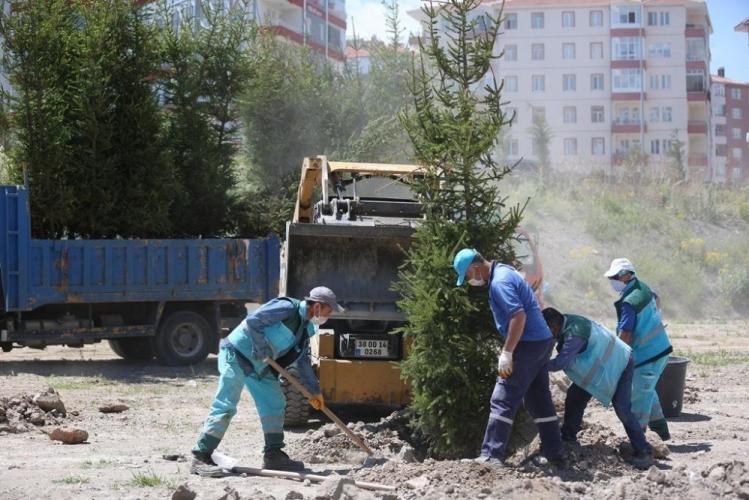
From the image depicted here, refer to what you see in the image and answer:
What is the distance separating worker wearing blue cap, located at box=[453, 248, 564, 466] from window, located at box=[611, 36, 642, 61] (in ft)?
222

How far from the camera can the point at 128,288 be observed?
16.7 meters

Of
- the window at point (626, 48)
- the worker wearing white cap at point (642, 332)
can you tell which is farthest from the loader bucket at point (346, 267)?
the window at point (626, 48)

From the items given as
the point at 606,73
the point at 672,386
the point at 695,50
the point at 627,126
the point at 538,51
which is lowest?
A: the point at 672,386

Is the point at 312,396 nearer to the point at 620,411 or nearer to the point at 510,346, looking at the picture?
the point at 510,346

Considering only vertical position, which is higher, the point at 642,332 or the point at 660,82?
the point at 660,82

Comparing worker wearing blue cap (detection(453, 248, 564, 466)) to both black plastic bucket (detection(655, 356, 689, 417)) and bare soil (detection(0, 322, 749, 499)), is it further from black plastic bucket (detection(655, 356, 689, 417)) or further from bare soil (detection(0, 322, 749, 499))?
black plastic bucket (detection(655, 356, 689, 417))

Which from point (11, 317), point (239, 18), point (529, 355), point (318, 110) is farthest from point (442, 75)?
point (318, 110)

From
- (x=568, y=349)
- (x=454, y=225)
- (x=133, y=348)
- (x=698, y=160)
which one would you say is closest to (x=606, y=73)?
(x=698, y=160)

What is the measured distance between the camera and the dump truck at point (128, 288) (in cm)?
1588

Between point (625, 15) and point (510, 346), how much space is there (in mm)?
68752

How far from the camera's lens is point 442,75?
30.7 feet

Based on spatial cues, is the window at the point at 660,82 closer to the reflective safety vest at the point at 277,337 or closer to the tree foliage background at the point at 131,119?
the tree foliage background at the point at 131,119

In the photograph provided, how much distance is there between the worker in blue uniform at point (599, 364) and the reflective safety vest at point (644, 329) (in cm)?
81

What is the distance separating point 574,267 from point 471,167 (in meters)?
26.4
